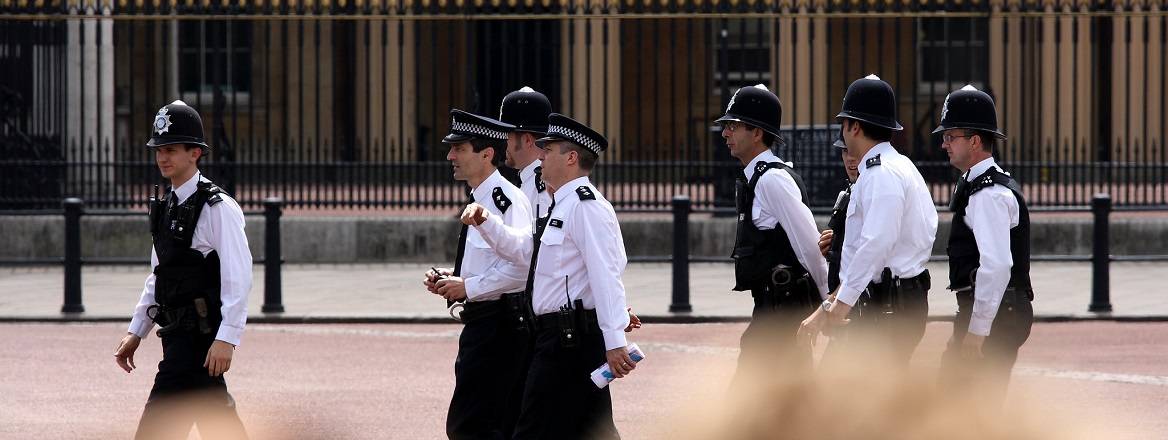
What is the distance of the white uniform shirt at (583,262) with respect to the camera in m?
5.96

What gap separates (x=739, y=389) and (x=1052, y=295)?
25.4 feet

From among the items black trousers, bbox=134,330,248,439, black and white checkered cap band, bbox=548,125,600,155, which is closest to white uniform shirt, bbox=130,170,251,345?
black trousers, bbox=134,330,248,439

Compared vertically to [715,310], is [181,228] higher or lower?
higher

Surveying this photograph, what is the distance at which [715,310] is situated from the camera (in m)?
13.5

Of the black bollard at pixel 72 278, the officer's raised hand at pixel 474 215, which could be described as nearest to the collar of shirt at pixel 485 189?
the officer's raised hand at pixel 474 215

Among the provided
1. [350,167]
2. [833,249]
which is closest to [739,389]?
[833,249]

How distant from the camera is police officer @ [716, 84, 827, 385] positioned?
7211mm

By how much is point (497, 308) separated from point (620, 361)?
0.90 m

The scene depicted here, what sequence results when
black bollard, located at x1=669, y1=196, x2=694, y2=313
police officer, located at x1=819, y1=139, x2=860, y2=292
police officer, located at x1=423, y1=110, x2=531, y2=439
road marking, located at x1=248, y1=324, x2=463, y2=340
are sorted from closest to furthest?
police officer, located at x1=423, y1=110, x2=531, y2=439
police officer, located at x1=819, y1=139, x2=860, y2=292
road marking, located at x1=248, y1=324, x2=463, y2=340
black bollard, located at x1=669, y1=196, x2=694, y2=313

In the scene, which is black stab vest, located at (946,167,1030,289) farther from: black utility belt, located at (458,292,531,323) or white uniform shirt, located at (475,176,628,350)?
black utility belt, located at (458,292,531,323)

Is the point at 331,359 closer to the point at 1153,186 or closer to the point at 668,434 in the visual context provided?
the point at 668,434

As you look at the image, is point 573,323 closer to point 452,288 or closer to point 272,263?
point 452,288

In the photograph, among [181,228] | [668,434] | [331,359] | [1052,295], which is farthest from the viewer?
[1052,295]

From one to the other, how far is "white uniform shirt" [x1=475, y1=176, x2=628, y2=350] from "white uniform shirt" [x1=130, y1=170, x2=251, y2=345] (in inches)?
32.8
